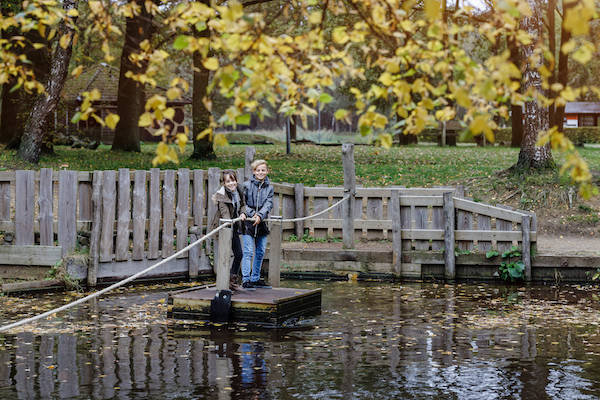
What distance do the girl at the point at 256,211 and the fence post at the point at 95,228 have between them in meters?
3.19

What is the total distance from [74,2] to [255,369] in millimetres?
14239

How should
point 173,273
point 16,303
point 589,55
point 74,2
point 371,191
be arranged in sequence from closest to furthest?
point 589,55, point 16,303, point 173,273, point 371,191, point 74,2

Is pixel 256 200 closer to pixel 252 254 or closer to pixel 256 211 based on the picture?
pixel 256 211

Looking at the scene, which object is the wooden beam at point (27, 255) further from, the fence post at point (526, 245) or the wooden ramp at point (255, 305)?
the fence post at point (526, 245)

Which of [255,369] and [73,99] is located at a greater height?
[73,99]

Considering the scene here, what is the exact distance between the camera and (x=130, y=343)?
33.4ft

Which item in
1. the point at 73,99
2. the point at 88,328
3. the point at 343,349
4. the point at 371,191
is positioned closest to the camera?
the point at 343,349

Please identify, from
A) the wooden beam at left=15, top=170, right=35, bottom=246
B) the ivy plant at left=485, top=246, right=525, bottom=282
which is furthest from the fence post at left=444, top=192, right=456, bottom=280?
the wooden beam at left=15, top=170, right=35, bottom=246

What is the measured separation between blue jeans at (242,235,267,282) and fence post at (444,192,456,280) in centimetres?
437

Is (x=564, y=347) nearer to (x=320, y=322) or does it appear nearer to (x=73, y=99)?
(x=320, y=322)

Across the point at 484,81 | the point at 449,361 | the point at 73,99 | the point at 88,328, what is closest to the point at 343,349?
the point at 449,361

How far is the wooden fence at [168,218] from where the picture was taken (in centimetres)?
1430

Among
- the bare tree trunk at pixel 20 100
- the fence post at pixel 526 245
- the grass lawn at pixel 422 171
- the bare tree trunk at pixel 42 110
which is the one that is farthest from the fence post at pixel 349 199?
the bare tree trunk at pixel 20 100

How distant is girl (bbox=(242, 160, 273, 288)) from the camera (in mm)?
11906
